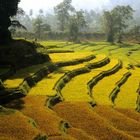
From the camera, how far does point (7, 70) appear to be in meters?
33.2

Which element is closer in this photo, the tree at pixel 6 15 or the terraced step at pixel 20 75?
the terraced step at pixel 20 75

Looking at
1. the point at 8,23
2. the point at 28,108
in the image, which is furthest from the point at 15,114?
the point at 8,23

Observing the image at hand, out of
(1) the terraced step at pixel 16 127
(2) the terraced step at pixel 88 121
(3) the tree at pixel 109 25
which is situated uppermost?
(3) the tree at pixel 109 25

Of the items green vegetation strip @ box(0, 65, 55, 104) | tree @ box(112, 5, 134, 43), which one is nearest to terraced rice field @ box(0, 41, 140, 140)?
green vegetation strip @ box(0, 65, 55, 104)

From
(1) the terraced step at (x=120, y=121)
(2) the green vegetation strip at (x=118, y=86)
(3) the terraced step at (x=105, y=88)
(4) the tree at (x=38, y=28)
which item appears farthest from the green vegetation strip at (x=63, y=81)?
(4) the tree at (x=38, y=28)

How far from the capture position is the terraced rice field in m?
20.0

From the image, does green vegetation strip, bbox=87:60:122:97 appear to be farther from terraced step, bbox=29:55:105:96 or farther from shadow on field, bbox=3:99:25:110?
shadow on field, bbox=3:99:25:110

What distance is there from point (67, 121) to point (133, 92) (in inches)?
494

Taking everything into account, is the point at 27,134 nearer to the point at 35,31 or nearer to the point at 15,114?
the point at 15,114

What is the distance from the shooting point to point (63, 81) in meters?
34.7

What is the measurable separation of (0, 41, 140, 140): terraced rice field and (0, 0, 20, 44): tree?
19.6 ft

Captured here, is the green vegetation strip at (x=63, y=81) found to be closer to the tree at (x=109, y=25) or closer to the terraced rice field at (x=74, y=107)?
the terraced rice field at (x=74, y=107)

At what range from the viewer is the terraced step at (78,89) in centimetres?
2939

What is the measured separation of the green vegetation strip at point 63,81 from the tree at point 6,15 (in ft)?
30.2
